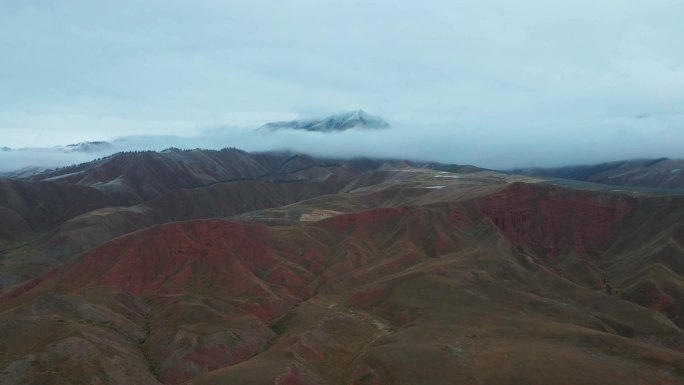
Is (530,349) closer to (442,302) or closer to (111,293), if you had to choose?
(442,302)

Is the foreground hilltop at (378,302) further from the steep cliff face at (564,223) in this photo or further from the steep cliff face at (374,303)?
the steep cliff face at (564,223)

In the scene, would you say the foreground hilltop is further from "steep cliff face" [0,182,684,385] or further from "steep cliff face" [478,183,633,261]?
"steep cliff face" [478,183,633,261]

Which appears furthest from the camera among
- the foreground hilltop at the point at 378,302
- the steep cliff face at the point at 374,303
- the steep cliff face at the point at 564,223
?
the steep cliff face at the point at 564,223

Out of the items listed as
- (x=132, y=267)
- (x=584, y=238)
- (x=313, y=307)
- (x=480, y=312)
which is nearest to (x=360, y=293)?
(x=313, y=307)

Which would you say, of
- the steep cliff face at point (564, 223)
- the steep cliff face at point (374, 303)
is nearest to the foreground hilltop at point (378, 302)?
the steep cliff face at point (374, 303)

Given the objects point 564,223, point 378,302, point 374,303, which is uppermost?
point 564,223

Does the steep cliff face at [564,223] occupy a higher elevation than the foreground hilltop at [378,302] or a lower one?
higher

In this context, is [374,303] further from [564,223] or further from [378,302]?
[564,223]

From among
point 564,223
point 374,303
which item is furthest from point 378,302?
point 564,223
